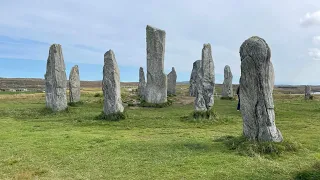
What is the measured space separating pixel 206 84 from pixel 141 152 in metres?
9.94

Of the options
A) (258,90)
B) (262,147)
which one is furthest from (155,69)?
(262,147)

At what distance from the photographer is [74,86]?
3350 centimetres

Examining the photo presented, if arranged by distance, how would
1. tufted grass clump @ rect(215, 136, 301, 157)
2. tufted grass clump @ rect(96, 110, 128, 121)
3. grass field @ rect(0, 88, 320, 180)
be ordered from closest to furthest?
grass field @ rect(0, 88, 320, 180) → tufted grass clump @ rect(215, 136, 301, 157) → tufted grass clump @ rect(96, 110, 128, 121)

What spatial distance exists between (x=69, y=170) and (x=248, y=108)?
6.72 metres

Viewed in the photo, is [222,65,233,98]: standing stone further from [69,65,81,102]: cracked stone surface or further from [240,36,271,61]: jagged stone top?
[240,36,271,61]: jagged stone top

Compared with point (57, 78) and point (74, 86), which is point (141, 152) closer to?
point (57, 78)

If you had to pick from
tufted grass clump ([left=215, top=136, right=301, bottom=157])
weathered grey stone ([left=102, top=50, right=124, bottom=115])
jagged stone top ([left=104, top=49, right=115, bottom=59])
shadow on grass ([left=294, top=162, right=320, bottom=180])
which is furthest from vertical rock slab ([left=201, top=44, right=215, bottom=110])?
shadow on grass ([left=294, top=162, right=320, bottom=180])

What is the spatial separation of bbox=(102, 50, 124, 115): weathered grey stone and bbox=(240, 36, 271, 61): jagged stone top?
10.4m

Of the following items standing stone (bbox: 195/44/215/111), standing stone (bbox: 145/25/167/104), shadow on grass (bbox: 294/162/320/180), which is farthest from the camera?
standing stone (bbox: 145/25/167/104)

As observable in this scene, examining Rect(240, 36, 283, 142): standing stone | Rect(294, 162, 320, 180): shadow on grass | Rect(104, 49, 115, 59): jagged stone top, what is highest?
Rect(104, 49, 115, 59): jagged stone top

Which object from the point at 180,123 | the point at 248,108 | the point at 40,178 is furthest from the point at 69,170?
the point at 180,123

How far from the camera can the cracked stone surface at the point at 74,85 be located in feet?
109

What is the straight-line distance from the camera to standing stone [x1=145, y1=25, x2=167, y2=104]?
3069cm

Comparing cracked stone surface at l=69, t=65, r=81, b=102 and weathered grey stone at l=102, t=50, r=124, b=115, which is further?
cracked stone surface at l=69, t=65, r=81, b=102
